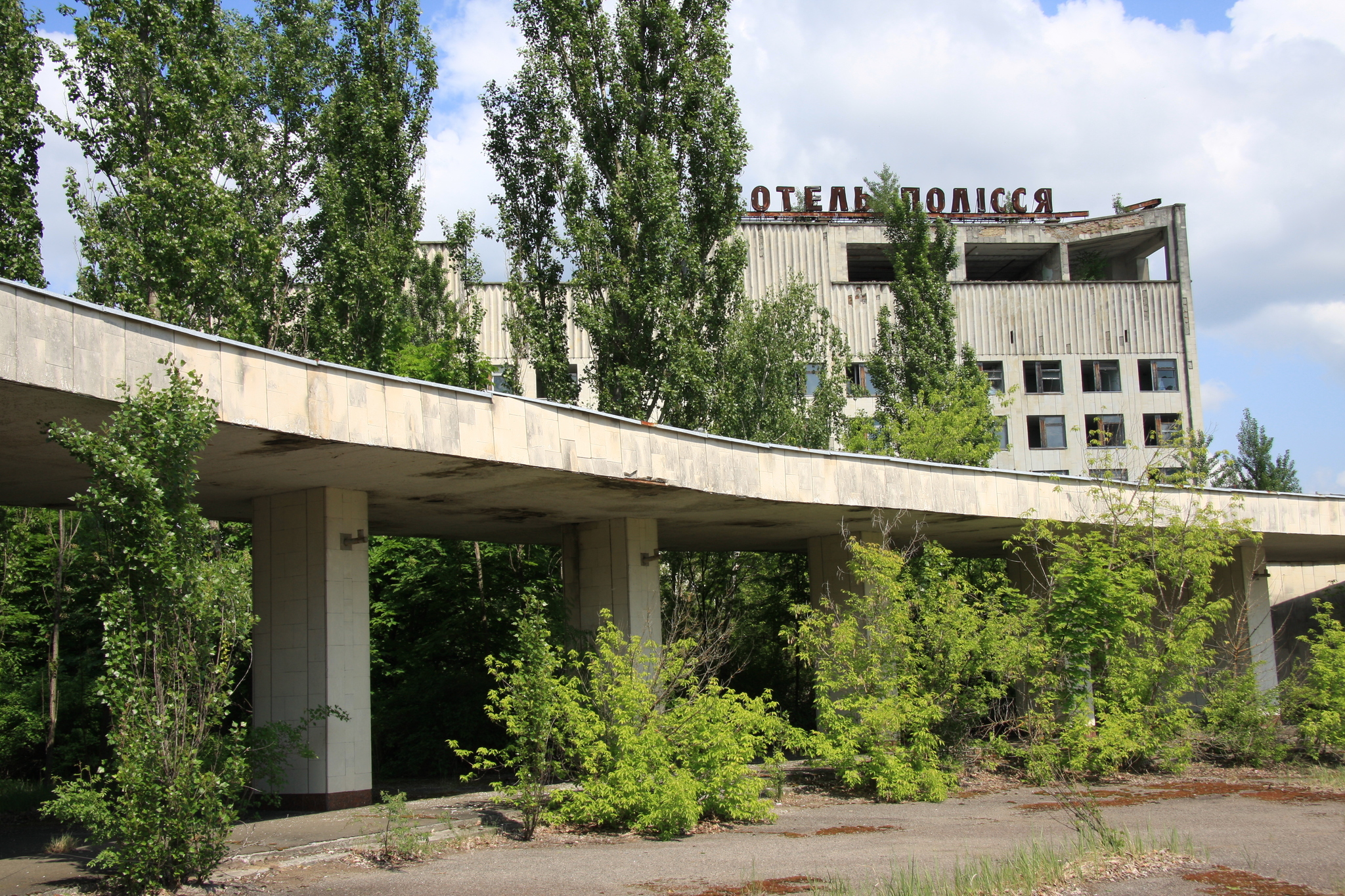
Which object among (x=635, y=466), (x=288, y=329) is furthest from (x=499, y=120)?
(x=635, y=466)

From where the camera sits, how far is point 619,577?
17.0m

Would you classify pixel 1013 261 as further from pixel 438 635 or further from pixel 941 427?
pixel 438 635

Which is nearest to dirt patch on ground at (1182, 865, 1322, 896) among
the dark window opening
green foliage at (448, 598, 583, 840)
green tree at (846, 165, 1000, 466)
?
green foliage at (448, 598, 583, 840)

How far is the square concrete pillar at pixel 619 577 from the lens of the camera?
55.5 feet

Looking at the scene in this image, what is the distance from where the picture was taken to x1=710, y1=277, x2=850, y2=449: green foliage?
2650 cm

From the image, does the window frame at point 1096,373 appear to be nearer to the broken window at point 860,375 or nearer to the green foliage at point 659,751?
the broken window at point 860,375

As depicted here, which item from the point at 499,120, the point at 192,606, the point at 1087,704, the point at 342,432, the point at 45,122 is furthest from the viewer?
the point at 499,120

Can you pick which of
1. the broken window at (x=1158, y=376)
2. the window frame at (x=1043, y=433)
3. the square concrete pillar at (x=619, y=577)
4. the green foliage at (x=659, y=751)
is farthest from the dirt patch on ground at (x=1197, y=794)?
the broken window at (x=1158, y=376)

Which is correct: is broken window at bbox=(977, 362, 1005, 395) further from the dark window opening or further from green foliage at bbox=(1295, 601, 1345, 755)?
green foliage at bbox=(1295, 601, 1345, 755)

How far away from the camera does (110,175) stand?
65.1ft

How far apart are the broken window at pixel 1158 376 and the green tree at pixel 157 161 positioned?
114 ft

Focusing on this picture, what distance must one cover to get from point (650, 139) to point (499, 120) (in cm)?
387

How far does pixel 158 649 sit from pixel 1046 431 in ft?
128

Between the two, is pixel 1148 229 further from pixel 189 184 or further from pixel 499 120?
pixel 189 184
